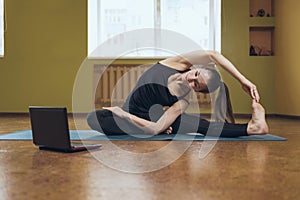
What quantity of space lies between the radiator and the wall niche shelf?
99cm

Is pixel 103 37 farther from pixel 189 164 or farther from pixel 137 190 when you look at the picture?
pixel 137 190

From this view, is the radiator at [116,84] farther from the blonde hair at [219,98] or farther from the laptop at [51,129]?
the laptop at [51,129]

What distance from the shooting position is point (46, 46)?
5742 millimetres

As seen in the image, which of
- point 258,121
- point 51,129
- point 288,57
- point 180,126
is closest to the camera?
point 51,129

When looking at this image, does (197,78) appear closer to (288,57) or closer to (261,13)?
(288,57)

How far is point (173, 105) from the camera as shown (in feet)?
9.11

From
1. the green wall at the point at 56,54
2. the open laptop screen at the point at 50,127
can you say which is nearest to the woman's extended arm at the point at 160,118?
the open laptop screen at the point at 50,127

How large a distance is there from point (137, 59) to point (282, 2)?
2009 millimetres

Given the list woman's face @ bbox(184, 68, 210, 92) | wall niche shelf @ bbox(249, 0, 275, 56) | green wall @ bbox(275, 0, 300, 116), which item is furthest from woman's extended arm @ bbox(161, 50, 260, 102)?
wall niche shelf @ bbox(249, 0, 275, 56)

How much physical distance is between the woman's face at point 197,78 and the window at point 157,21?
3063mm

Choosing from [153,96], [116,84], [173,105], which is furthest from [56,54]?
[173,105]

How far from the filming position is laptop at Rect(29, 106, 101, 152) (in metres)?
1.98

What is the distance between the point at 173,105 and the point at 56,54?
11.0 ft

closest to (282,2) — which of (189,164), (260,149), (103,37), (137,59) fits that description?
(137,59)
